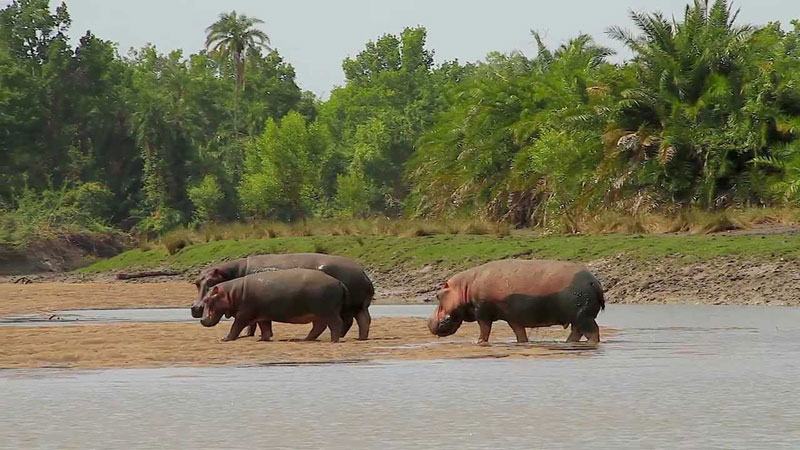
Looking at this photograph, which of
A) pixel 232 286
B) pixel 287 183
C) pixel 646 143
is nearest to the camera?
pixel 232 286

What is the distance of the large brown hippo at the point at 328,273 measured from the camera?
19.8 m

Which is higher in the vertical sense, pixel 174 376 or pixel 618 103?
pixel 618 103

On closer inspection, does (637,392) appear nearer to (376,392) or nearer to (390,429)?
(376,392)

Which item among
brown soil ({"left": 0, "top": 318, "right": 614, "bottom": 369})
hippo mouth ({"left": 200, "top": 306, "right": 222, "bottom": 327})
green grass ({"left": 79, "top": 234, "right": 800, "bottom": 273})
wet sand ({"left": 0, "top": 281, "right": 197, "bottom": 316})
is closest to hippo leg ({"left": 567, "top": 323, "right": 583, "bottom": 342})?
brown soil ({"left": 0, "top": 318, "right": 614, "bottom": 369})

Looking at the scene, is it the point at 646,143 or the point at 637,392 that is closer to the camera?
the point at 637,392

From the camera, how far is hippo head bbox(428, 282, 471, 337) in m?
19.0

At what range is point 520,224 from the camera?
4797cm

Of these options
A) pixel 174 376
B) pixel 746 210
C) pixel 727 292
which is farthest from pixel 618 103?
pixel 174 376

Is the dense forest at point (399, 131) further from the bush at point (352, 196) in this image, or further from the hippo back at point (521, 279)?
the hippo back at point (521, 279)

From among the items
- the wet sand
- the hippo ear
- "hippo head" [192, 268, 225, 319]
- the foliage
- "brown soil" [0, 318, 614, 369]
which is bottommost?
the wet sand

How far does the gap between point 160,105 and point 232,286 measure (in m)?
61.3

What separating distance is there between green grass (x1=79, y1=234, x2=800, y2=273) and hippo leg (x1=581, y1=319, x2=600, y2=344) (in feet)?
39.7

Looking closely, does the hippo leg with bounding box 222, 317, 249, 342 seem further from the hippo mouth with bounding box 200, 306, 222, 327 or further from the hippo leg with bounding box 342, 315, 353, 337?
the hippo leg with bounding box 342, 315, 353, 337

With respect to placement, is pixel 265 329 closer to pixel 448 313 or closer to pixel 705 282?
pixel 448 313
